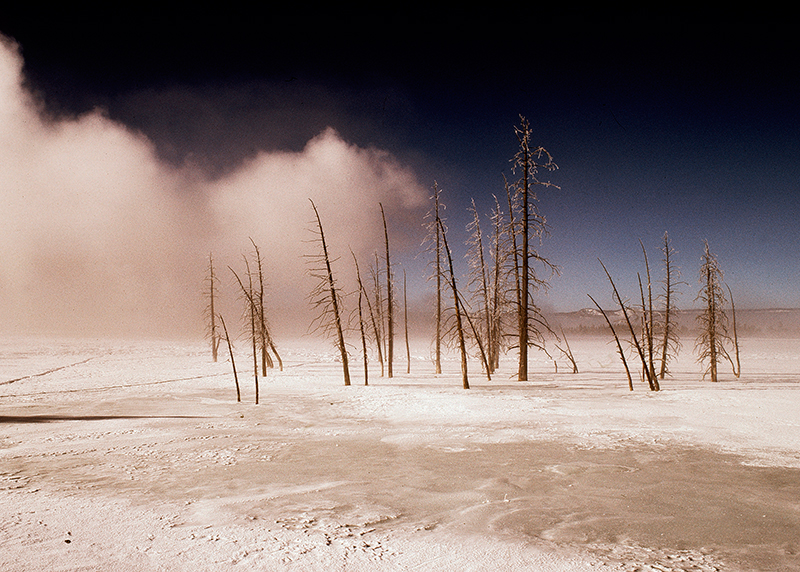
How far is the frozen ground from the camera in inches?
173

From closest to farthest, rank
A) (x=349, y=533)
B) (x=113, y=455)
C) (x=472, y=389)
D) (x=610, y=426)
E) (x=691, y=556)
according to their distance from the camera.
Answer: (x=691, y=556) < (x=349, y=533) < (x=113, y=455) < (x=610, y=426) < (x=472, y=389)

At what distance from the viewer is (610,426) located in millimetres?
11141

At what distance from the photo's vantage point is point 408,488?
6.54 metres

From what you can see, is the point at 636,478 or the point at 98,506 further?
the point at 636,478

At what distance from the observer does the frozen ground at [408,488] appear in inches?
173

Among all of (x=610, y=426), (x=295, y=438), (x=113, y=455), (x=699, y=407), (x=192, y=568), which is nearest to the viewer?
(x=192, y=568)

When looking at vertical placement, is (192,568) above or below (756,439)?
above

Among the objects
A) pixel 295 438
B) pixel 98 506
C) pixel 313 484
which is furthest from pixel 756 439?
pixel 98 506

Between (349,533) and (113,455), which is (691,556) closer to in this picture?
(349,533)

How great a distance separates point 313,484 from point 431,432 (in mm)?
4693

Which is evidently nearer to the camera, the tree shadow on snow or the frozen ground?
the frozen ground

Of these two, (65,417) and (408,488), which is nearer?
(408,488)

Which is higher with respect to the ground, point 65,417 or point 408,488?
point 408,488

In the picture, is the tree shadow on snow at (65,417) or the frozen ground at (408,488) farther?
the tree shadow on snow at (65,417)
